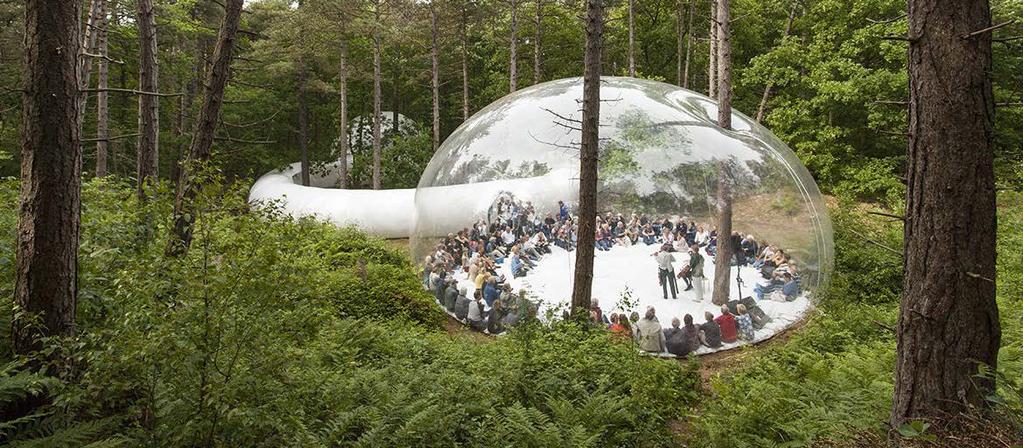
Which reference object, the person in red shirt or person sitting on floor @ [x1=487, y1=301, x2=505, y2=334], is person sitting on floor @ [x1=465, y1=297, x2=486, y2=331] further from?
the person in red shirt

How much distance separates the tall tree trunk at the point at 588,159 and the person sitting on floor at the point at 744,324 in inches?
96.6

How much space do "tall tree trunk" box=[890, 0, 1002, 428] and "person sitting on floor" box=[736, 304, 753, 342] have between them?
18.6 ft

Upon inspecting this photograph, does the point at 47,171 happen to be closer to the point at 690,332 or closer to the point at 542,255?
the point at 542,255

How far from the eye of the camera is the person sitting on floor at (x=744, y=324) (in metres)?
9.80

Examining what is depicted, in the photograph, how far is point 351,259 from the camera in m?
14.9

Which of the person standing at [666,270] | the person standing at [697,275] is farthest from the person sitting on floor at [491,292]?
the person standing at [697,275]

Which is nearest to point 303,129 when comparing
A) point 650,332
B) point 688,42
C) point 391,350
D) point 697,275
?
point 688,42

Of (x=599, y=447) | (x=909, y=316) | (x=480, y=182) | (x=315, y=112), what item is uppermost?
(x=315, y=112)

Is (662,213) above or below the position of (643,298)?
above

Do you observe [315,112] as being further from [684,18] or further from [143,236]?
[143,236]

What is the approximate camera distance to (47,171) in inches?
169

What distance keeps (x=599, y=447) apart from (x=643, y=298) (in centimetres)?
404

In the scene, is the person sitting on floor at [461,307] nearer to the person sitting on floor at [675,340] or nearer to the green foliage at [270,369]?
the green foliage at [270,369]

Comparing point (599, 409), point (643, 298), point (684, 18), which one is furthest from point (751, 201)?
point (684, 18)
